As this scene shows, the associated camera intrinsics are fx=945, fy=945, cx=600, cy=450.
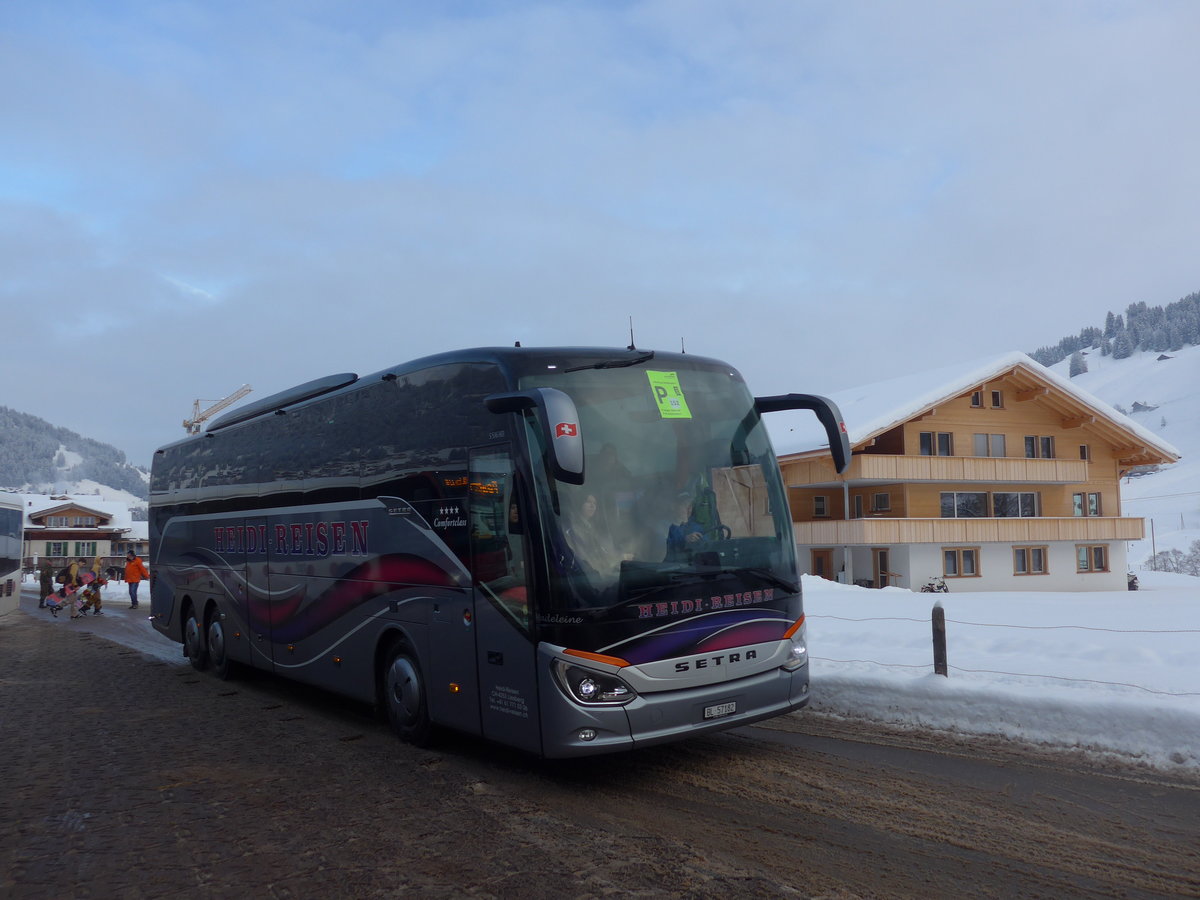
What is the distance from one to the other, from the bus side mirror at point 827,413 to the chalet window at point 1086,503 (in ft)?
135

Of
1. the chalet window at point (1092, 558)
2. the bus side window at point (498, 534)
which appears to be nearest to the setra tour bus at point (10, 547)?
the bus side window at point (498, 534)

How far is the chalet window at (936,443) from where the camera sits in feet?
131

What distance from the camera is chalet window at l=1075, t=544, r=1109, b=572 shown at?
43375mm

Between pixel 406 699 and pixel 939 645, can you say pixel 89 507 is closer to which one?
pixel 406 699

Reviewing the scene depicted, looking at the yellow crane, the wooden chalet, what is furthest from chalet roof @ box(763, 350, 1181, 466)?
the yellow crane

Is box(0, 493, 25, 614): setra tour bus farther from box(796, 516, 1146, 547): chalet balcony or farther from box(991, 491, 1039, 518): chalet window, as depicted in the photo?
box(991, 491, 1039, 518): chalet window

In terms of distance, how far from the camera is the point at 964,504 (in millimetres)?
40781

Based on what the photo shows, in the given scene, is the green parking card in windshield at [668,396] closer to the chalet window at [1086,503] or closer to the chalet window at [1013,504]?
the chalet window at [1013,504]

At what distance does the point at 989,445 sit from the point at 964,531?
206 inches

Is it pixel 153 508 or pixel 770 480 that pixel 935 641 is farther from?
pixel 153 508

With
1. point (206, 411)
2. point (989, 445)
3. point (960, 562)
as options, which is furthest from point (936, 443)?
point (206, 411)

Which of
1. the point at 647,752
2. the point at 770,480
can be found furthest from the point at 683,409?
the point at 647,752

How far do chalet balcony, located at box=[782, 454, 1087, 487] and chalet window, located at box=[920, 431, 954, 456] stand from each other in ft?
3.55

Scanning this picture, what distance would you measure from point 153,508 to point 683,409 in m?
12.0
